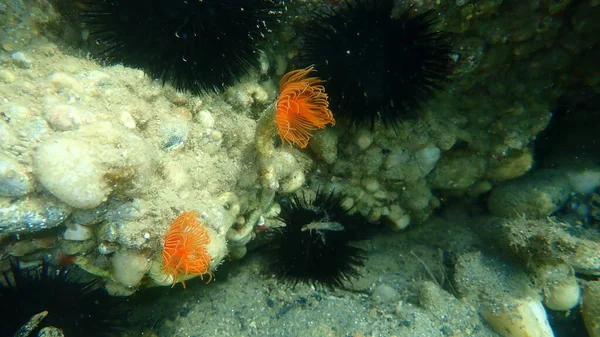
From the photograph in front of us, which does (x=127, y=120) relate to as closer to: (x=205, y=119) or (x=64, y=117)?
(x=64, y=117)

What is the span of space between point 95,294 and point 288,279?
2.18m

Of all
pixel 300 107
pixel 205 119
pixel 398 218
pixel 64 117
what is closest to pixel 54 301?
pixel 64 117

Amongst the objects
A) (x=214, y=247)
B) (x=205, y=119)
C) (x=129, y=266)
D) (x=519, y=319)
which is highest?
(x=519, y=319)

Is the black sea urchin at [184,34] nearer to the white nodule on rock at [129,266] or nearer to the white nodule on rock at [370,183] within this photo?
the white nodule on rock at [129,266]

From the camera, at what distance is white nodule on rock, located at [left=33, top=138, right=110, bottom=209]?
7.92ft

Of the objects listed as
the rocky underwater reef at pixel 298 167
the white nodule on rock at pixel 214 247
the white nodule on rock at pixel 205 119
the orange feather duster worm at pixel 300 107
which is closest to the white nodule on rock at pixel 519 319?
the rocky underwater reef at pixel 298 167

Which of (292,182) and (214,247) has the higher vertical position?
(292,182)

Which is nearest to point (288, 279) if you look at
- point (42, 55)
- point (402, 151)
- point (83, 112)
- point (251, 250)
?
point (251, 250)

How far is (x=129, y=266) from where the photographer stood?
9.42ft

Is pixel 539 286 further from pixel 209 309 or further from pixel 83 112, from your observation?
pixel 83 112

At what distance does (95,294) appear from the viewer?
3.53 m

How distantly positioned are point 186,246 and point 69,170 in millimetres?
1027

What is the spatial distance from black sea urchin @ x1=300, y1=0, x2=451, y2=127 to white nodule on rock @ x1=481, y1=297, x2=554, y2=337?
2703 mm

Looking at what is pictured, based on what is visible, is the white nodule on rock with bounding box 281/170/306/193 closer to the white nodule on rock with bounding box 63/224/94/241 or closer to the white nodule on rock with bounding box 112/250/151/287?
the white nodule on rock with bounding box 112/250/151/287
